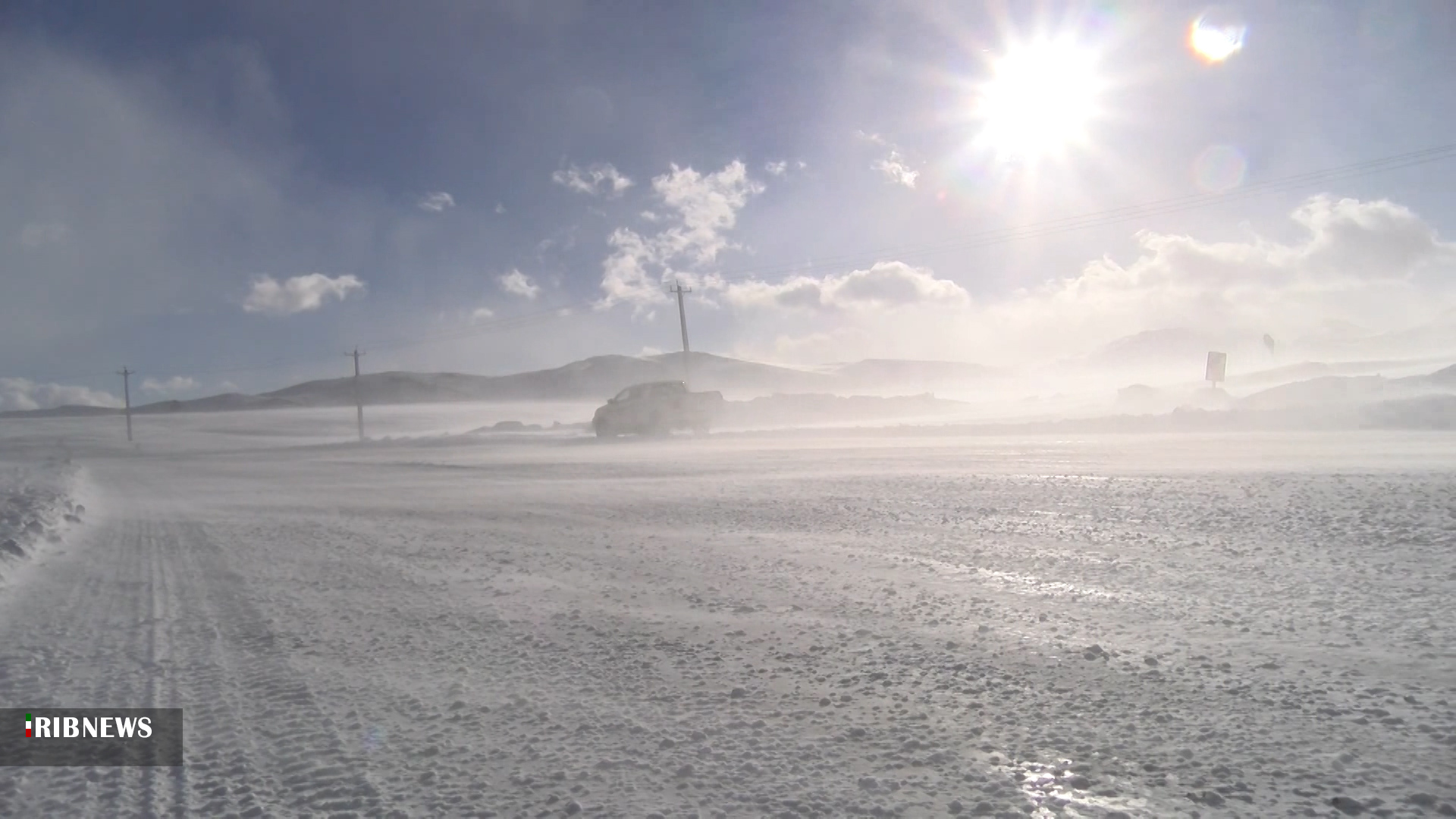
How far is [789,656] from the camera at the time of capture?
14.6 ft

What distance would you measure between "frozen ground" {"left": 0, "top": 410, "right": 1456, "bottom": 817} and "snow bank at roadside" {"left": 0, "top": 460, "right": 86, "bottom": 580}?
38 cm

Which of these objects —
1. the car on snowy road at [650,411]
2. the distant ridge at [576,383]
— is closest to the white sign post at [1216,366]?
the car on snowy road at [650,411]

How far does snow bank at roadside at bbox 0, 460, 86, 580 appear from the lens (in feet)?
27.2

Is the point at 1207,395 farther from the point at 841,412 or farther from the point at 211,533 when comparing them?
the point at 211,533

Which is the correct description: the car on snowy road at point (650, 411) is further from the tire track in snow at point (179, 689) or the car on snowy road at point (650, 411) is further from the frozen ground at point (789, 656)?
the tire track in snow at point (179, 689)

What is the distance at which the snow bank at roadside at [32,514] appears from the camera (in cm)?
829

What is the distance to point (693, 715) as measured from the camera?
366cm

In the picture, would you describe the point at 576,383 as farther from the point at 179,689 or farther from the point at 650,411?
the point at 179,689

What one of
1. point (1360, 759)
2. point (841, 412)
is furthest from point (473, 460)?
point (841, 412)

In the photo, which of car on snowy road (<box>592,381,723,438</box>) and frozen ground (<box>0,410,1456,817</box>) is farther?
car on snowy road (<box>592,381,723,438</box>)

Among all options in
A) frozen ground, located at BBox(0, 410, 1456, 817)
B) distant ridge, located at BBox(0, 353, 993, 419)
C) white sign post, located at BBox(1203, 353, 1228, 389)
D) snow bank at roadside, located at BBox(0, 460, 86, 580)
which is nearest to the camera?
frozen ground, located at BBox(0, 410, 1456, 817)

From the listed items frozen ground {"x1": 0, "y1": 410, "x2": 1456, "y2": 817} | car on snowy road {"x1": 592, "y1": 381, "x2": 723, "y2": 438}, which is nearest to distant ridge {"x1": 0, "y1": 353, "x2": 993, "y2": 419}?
car on snowy road {"x1": 592, "y1": 381, "x2": 723, "y2": 438}

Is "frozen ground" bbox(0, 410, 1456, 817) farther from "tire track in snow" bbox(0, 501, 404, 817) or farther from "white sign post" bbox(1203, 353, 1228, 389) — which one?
"white sign post" bbox(1203, 353, 1228, 389)

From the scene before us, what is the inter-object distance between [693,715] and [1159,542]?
5.10m
